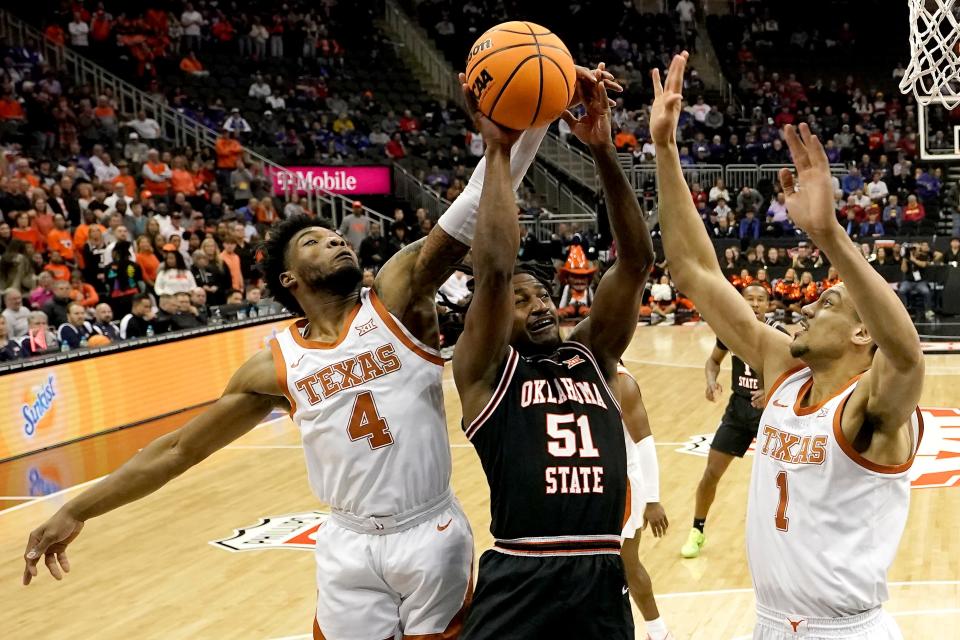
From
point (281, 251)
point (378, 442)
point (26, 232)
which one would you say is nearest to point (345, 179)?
point (26, 232)

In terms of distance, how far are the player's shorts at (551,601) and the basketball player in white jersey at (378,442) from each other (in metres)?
0.43

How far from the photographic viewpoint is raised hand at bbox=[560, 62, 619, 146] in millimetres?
3473

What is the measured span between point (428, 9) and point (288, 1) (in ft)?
13.8

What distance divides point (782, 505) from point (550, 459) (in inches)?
33.1

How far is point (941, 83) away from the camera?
286 inches

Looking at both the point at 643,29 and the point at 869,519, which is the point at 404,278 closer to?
the point at 869,519

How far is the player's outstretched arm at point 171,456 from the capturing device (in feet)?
12.9

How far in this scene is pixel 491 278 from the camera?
3176mm

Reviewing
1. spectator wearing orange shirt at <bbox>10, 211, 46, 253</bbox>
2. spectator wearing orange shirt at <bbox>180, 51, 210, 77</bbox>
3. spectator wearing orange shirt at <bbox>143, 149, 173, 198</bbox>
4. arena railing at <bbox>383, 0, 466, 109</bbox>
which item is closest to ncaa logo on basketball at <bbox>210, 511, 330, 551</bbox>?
spectator wearing orange shirt at <bbox>10, 211, 46, 253</bbox>

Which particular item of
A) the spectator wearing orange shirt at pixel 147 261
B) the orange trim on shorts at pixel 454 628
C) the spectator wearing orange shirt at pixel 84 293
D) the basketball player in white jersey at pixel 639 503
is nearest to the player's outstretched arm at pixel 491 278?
the orange trim on shorts at pixel 454 628

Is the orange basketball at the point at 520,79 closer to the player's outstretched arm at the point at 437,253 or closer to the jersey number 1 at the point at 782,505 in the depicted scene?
the player's outstretched arm at the point at 437,253

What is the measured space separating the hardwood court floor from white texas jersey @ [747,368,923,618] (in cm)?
265

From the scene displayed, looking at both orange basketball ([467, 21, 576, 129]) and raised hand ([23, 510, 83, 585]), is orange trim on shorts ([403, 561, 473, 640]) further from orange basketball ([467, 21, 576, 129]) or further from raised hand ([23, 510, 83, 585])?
orange basketball ([467, 21, 576, 129])

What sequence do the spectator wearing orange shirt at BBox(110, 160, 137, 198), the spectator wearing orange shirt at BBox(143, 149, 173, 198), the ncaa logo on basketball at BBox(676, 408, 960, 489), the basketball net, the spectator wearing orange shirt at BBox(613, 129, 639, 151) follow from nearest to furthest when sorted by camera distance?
1. the basketball net
2. the ncaa logo on basketball at BBox(676, 408, 960, 489)
3. the spectator wearing orange shirt at BBox(110, 160, 137, 198)
4. the spectator wearing orange shirt at BBox(143, 149, 173, 198)
5. the spectator wearing orange shirt at BBox(613, 129, 639, 151)
